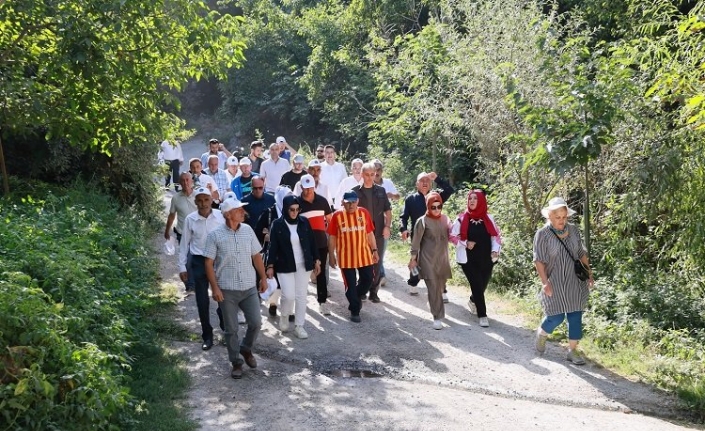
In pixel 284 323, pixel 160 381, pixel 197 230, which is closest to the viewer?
pixel 160 381

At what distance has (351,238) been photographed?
973 cm

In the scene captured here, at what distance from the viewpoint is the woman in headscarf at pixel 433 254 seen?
9539 mm

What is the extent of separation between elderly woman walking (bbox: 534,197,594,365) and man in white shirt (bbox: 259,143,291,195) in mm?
5802

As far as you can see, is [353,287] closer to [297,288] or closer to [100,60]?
[297,288]

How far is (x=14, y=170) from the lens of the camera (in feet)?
41.5

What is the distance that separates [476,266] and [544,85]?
11.4ft

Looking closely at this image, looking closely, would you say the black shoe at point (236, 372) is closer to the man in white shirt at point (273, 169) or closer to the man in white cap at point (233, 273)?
the man in white cap at point (233, 273)

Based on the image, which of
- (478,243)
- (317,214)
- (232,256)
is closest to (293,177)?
(317,214)

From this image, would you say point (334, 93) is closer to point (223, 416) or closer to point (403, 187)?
point (403, 187)

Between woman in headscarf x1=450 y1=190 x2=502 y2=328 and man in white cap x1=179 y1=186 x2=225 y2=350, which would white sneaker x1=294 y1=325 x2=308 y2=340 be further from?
woman in headscarf x1=450 y1=190 x2=502 y2=328

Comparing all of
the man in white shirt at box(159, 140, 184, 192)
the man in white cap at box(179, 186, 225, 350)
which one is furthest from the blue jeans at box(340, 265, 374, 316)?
the man in white shirt at box(159, 140, 184, 192)

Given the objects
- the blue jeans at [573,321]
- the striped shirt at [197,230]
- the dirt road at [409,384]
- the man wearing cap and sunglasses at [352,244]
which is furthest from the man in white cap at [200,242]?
the blue jeans at [573,321]

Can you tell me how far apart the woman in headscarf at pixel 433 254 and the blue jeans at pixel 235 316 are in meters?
2.56

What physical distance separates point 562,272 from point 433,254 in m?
1.81
